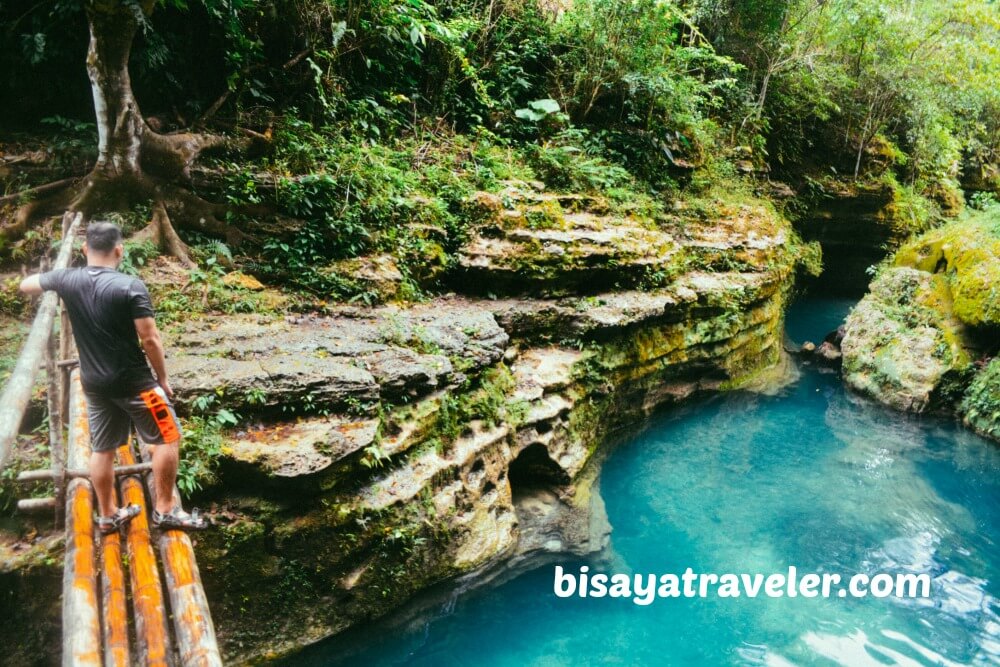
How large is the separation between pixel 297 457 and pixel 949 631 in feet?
25.3

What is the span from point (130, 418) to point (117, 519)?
0.62 m

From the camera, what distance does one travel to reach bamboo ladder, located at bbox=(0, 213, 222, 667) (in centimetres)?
250

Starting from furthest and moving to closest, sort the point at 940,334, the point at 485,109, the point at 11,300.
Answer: the point at 940,334 < the point at 485,109 < the point at 11,300

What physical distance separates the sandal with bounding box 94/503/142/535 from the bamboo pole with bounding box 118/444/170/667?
0.11 ft

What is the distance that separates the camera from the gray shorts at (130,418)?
3.42 meters

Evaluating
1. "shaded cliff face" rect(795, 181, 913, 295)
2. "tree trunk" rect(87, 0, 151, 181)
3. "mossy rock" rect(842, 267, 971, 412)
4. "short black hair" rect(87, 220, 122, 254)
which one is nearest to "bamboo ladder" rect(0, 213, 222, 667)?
"short black hair" rect(87, 220, 122, 254)

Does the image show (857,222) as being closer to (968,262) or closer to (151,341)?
(968,262)

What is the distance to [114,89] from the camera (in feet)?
19.5

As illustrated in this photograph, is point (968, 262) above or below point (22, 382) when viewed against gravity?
above

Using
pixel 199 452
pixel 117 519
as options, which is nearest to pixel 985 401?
pixel 199 452

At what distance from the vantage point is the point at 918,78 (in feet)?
48.8

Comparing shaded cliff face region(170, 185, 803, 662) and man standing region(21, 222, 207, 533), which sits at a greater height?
man standing region(21, 222, 207, 533)

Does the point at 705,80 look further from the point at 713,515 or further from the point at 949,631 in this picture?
the point at 949,631

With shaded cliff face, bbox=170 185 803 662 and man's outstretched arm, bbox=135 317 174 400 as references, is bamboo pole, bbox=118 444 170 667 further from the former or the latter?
shaded cliff face, bbox=170 185 803 662
